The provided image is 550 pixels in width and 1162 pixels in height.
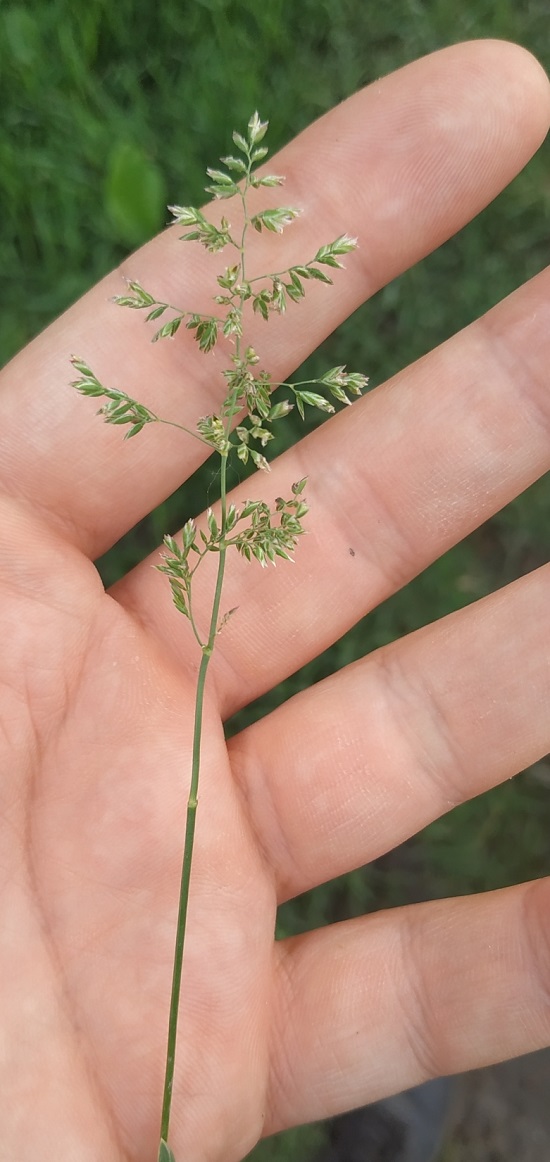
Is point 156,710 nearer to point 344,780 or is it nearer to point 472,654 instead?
point 344,780

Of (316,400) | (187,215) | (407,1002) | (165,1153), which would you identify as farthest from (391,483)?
(165,1153)

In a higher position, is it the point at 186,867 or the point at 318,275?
the point at 318,275

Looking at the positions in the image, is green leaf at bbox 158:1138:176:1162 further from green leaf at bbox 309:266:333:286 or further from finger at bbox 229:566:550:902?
green leaf at bbox 309:266:333:286

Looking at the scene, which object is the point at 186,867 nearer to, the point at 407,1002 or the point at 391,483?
the point at 407,1002

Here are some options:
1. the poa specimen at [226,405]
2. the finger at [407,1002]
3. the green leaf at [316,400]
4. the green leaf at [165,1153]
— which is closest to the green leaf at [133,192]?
the poa specimen at [226,405]

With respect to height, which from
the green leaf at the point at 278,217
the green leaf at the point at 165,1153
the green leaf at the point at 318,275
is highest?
the green leaf at the point at 278,217

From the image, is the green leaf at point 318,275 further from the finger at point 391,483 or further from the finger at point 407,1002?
the finger at point 407,1002

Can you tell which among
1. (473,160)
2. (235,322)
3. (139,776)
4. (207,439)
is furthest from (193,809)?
(473,160)
